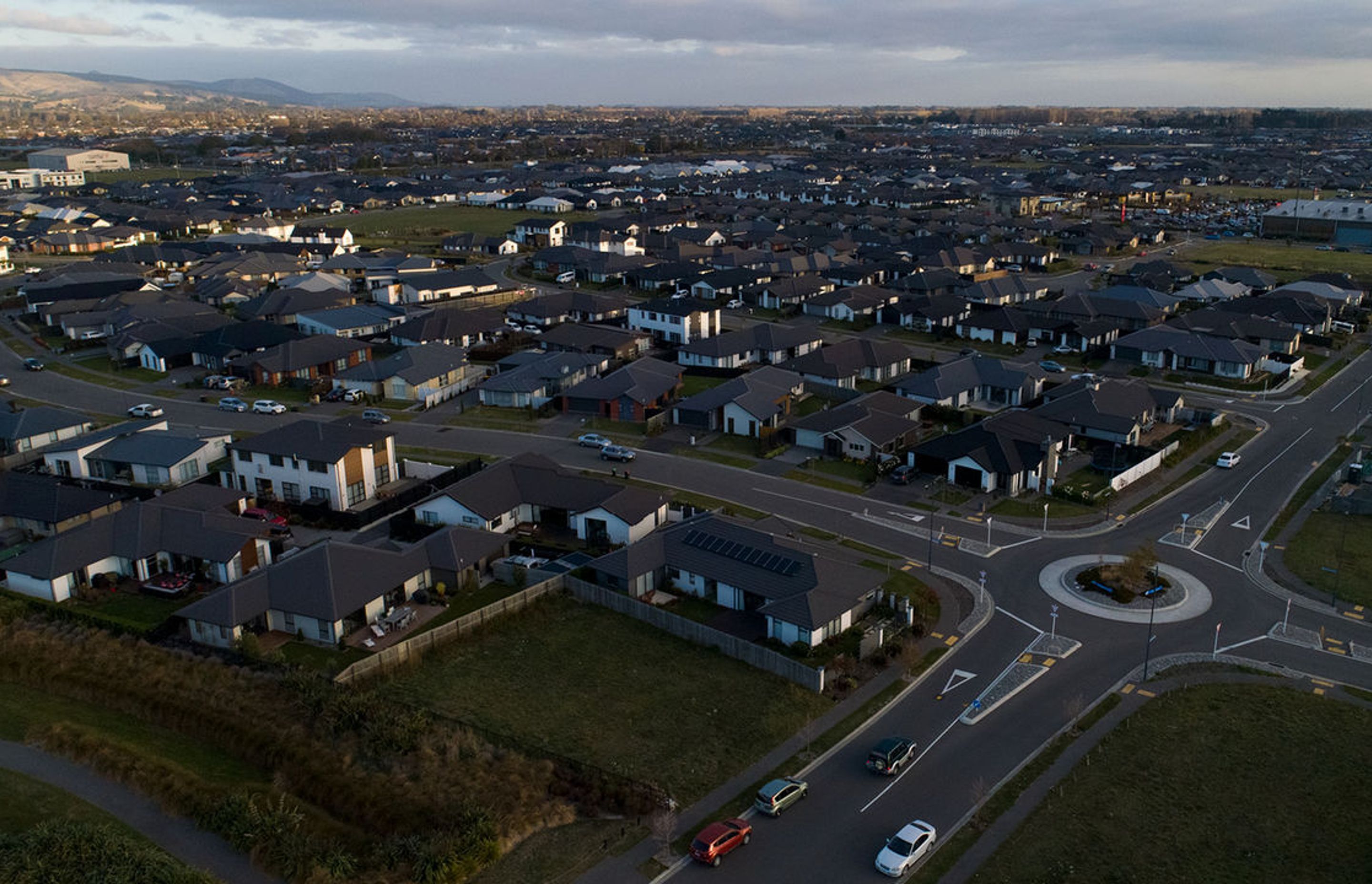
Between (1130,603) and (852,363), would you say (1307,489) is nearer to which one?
(1130,603)

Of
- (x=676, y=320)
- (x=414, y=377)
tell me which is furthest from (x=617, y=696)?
(x=676, y=320)

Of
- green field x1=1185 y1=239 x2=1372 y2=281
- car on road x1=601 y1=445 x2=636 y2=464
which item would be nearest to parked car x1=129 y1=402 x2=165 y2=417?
car on road x1=601 y1=445 x2=636 y2=464

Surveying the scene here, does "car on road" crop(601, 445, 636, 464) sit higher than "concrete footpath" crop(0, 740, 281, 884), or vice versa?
"car on road" crop(601, 445, 636, 464)

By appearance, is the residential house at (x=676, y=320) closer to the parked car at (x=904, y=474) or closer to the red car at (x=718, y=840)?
the parked car at (x=904, y=474)

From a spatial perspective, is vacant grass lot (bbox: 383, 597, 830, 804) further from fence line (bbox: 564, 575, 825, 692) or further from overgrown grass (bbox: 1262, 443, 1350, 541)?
overgrown grass (bbox: 1262, 443, 1350, 541)

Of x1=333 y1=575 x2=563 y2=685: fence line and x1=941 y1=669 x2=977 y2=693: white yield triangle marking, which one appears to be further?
x1=333 y1=575 x2=563 y2=685: fence line

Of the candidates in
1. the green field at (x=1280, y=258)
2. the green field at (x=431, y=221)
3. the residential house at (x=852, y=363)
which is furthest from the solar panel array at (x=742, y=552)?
the green field at (x=431, y=221)
